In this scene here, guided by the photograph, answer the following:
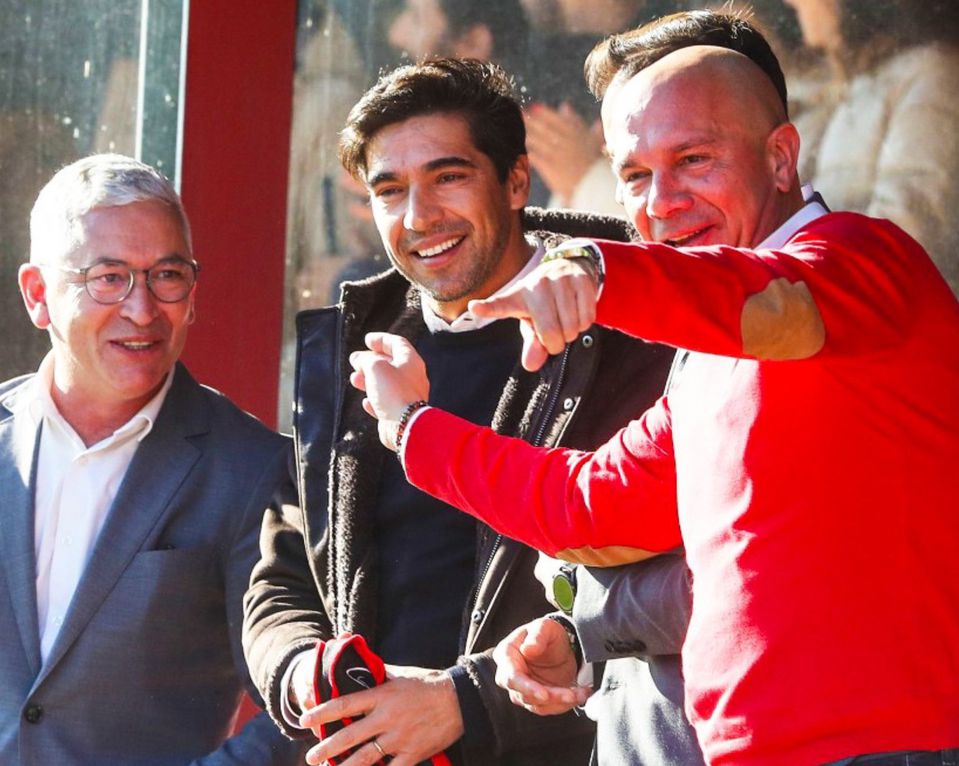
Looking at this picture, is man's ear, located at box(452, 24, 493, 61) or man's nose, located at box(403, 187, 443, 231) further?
man's ear, located at box(452, 24, 493, 61)

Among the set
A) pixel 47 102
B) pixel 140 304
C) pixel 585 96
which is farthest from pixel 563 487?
pixel 47 102

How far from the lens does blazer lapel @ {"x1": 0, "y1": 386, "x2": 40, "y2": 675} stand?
9.63 feet

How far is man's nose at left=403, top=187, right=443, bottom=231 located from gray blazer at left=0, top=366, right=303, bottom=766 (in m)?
0.58

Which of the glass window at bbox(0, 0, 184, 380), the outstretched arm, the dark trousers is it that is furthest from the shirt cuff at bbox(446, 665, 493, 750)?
the glass window at bbox(0, 0, 184, 380)

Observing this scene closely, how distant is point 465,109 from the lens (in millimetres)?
2984

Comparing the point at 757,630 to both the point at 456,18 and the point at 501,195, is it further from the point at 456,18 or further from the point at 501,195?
the point at 456,18

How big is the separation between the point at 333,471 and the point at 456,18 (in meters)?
1.69

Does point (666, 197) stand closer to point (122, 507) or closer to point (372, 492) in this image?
point (372, 492)

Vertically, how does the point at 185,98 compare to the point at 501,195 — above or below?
above

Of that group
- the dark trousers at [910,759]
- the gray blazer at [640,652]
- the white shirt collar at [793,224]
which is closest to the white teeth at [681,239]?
the white shirt collar at [793,224]

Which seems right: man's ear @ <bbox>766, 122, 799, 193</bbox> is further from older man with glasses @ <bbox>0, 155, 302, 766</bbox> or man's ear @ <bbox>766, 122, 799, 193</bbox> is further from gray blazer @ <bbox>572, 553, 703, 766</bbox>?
older man with glasses @ <bbox>0, 155, 302, 766</bbox>

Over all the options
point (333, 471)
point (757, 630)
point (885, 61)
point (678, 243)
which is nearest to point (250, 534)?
point (333, 471)

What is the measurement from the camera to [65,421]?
3.13m

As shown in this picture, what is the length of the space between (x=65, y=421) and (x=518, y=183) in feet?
3.45
